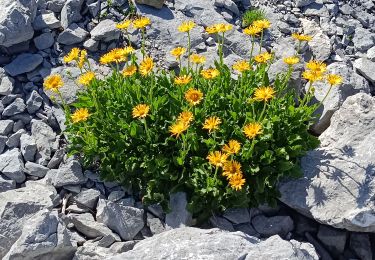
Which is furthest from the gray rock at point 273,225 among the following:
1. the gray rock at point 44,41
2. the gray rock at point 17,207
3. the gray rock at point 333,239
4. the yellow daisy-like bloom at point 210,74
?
the gray rock at point 44,41

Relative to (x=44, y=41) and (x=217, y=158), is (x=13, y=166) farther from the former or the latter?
(x=217, y=158)

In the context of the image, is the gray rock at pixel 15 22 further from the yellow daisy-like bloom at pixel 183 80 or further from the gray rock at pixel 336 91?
the gray rock at pixel 336 91

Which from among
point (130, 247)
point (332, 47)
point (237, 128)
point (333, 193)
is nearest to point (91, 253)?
point (130, 247)

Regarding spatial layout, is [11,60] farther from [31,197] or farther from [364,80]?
[364,80]

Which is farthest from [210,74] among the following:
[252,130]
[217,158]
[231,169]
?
[231,169]

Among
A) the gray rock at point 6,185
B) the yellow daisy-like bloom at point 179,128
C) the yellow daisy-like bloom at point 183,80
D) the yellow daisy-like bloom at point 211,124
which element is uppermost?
the yellow daisy-like bloom at point 183,80

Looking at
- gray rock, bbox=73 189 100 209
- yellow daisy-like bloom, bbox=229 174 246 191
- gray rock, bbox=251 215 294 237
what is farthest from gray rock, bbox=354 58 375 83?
gray rock, bbox=73 189 100 209
